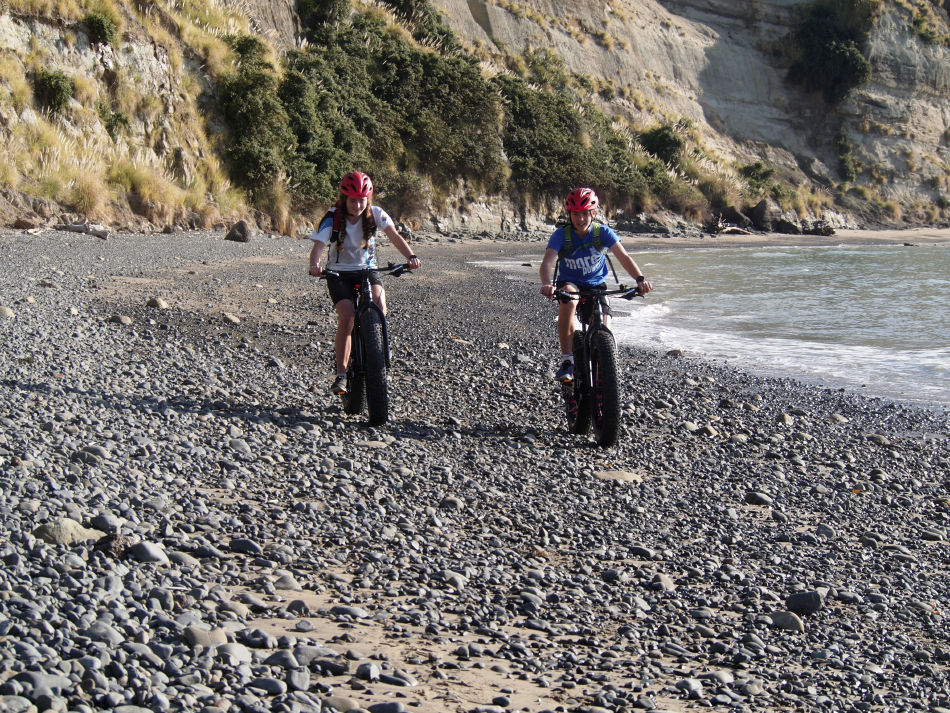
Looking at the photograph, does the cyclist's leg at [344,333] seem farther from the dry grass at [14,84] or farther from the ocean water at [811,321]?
the dry grass at [14,84]

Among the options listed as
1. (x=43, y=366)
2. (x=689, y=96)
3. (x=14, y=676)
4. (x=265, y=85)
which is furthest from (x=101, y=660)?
(x=689, y=96)

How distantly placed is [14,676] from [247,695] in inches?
25.5

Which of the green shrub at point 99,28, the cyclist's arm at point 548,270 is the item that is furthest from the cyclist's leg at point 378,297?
the green shrub at point 99,28

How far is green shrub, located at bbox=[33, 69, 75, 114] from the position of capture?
1927 centimetres

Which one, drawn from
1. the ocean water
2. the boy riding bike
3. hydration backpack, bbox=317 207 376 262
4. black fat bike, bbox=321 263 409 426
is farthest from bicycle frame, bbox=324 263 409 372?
the ocean water

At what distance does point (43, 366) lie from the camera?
21.7ft

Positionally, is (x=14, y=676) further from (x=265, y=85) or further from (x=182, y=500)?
(x=265, y=85)

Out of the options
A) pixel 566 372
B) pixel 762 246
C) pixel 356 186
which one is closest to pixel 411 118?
pixel 762 246

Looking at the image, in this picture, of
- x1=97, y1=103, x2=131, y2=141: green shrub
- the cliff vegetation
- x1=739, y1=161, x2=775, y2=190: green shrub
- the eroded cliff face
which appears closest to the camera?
the cliff vegetation

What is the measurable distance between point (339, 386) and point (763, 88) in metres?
60.4

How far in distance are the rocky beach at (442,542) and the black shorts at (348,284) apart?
91 centimetres

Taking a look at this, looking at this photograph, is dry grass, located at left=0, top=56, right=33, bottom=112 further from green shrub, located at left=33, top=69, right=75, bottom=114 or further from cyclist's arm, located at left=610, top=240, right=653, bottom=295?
cyclist's arm, located at left=610, top=240, right=653, bottom=295

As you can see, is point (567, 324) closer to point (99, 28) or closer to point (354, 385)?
point (354, 385)

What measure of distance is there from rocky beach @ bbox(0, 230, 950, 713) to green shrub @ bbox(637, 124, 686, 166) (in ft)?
128
